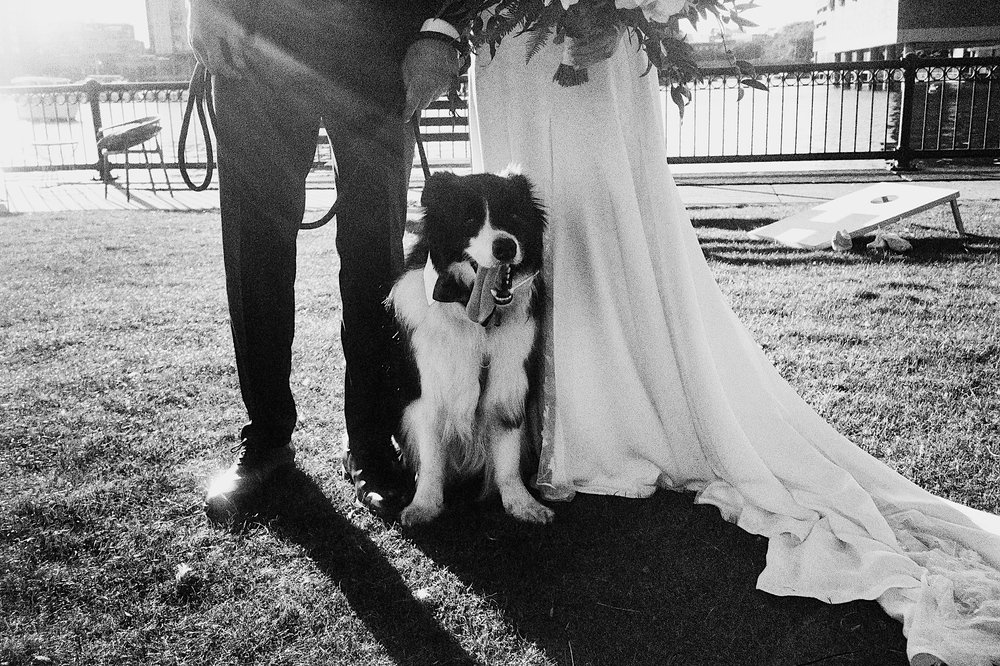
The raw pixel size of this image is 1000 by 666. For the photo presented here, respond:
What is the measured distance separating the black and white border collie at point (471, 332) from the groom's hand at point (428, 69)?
309mm

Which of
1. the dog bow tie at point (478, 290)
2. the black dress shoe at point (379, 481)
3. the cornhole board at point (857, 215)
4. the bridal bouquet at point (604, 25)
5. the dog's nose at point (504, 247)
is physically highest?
the bridal bouquet at point (604, 25)

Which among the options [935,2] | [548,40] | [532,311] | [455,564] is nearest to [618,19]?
[548,40]

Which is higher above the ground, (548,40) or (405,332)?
(548,40)

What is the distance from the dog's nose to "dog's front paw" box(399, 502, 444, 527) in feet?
2.70

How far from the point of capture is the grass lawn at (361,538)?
6.58ft

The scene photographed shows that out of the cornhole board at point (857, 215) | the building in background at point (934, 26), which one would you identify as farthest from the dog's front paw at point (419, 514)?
the building in background at point (934, 26)

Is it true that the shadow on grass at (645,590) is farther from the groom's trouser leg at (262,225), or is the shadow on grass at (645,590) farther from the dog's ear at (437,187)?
the dog's ear at (437,187)

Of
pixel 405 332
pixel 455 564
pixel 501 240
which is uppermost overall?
pixel 501 240

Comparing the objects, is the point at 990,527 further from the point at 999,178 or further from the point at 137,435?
the point at 999,178

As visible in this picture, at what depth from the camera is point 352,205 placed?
2.74 m

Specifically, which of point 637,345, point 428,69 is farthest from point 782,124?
point 428,69

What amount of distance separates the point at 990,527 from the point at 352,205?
6.92ft

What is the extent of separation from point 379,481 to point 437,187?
99 centimetres

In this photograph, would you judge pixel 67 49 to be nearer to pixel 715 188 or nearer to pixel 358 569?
pixel 715 188
